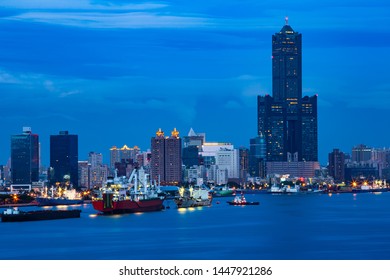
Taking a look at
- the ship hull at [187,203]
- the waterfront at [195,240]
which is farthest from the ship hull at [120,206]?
the ship hull at [187,203]

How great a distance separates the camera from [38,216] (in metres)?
91.8

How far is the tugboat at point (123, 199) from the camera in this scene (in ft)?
335

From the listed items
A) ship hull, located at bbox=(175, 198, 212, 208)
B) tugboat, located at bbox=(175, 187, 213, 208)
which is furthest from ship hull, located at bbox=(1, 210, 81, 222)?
tugboat, located at bbox=(175, 187, 213, 208)

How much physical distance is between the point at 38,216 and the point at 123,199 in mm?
16398

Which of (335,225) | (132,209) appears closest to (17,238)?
(335,225)

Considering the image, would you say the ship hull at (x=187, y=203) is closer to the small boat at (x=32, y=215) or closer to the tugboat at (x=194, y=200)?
the tugboat at (x=194, y=200)

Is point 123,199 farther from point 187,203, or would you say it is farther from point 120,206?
point 187,203

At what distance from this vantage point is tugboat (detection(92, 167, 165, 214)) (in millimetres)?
102062

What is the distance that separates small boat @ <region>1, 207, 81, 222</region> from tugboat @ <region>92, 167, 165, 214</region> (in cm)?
505

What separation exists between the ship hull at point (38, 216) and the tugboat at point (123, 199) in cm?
462

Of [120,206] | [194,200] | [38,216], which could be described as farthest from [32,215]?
[194,200]
